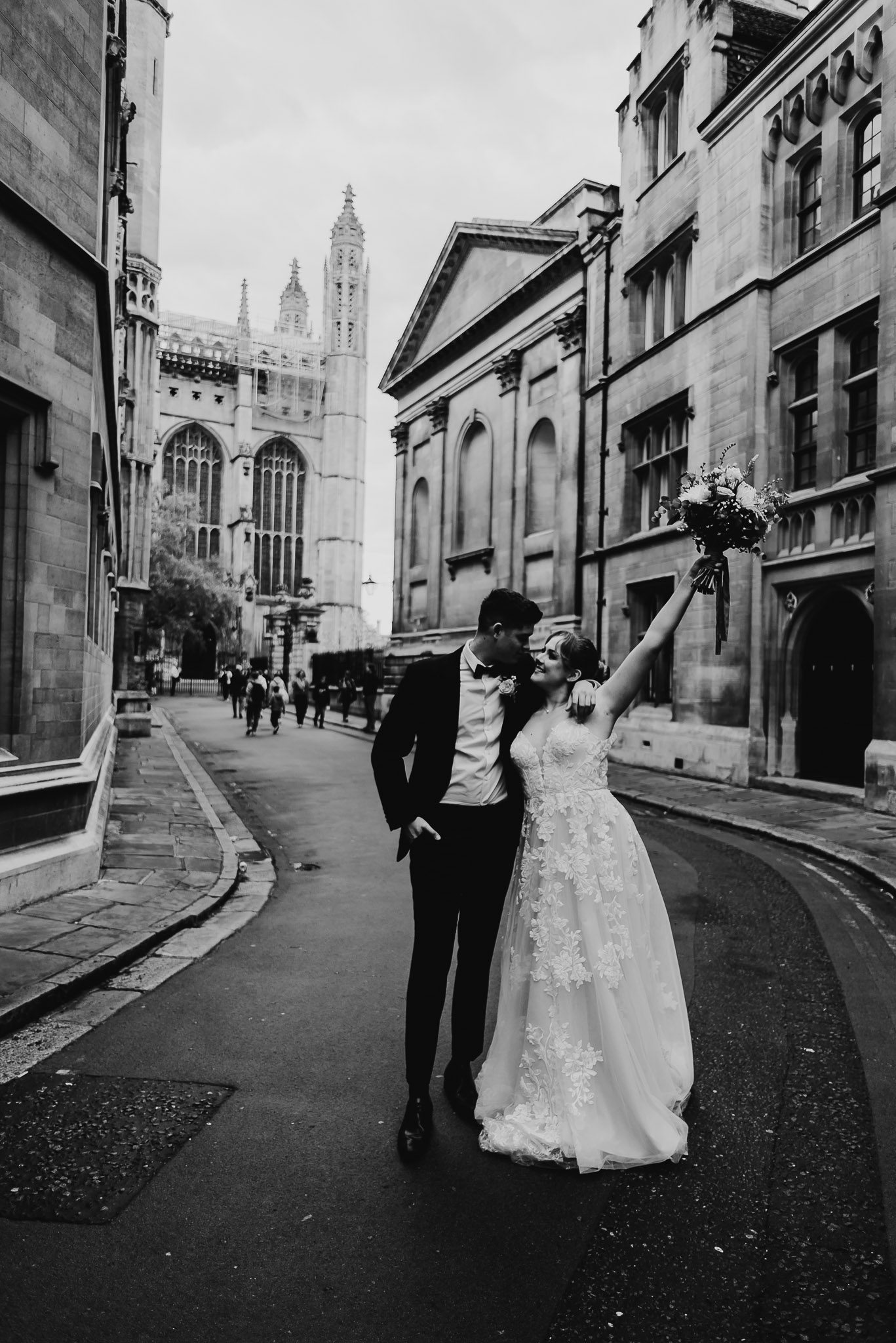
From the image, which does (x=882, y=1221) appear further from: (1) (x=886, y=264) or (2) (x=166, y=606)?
(2) (x=166, y=606)

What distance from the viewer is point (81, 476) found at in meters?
7.35

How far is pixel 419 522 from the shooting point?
33281 mm

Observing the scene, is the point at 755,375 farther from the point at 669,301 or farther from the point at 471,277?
the point at 471,277

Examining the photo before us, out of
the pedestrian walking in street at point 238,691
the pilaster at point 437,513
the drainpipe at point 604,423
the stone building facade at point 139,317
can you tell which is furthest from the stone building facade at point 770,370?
the pedestrian walking in street at point 238,691

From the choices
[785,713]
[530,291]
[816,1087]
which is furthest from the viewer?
[530,291]

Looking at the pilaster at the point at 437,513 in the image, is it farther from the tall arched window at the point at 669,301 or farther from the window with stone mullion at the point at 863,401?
the window with stone mullion at the point at 863,401

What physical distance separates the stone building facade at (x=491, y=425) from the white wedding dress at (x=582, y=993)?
18597mm

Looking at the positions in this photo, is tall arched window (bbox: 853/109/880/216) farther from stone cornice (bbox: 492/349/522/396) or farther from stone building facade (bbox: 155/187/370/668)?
stone building facade (bbox: 155/187/370/668)

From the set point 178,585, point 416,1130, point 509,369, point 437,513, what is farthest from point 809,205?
point 178,585

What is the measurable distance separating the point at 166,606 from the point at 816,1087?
162 feet

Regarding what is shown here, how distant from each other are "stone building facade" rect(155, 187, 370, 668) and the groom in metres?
69.9

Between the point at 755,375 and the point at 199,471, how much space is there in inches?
2645

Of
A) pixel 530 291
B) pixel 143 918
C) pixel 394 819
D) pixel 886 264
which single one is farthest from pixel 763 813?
pixel 530 291

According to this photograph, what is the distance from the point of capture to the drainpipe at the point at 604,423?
20688mm
